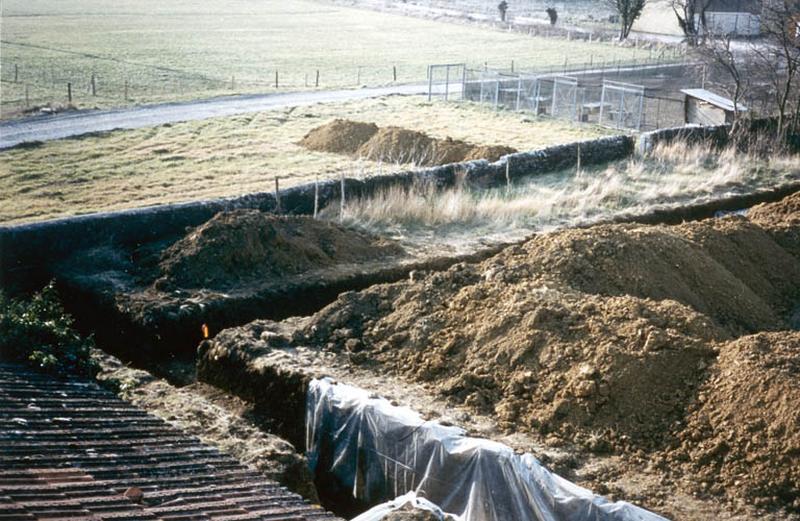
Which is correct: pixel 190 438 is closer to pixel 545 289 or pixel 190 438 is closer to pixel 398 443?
pixel 398 443

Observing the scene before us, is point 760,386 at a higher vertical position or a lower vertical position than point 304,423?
higher

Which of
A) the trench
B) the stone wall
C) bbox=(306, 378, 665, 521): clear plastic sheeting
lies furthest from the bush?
the stone wall

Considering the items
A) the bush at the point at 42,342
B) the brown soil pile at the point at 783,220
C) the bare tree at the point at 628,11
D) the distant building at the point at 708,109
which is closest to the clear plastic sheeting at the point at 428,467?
the bush at the point at 42,342

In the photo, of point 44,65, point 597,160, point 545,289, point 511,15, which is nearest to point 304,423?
point 545,289

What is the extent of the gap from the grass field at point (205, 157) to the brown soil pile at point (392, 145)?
0.63 meters

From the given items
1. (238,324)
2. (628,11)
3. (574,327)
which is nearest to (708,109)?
(238,324)

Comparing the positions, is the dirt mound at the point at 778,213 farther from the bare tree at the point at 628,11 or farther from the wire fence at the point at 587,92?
the bare tree at the point at 628,11

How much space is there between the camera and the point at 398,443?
9.12m

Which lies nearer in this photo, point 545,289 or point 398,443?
point 398,443

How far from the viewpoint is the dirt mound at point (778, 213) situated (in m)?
17.3

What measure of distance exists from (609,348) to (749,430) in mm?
1605

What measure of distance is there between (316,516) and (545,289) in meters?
5.26

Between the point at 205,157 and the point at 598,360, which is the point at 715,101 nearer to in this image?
the point at 205,157

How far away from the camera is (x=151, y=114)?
105 ft
